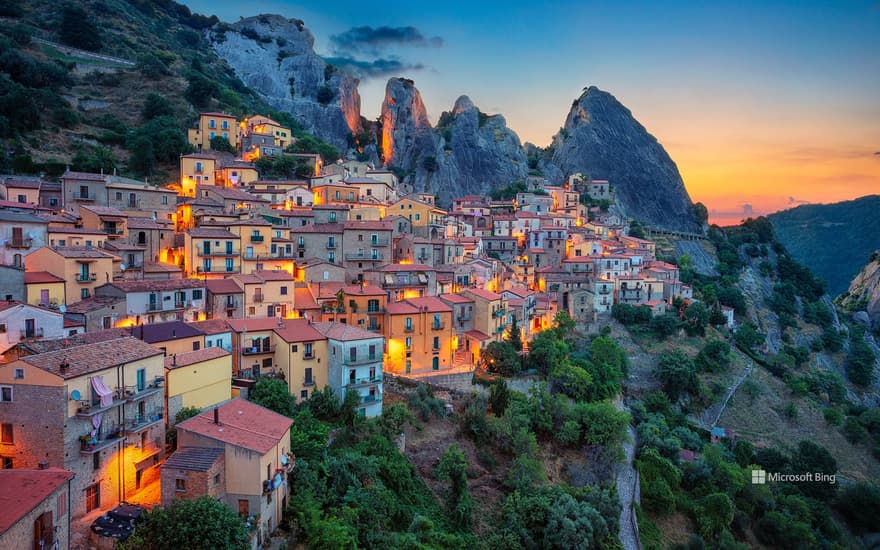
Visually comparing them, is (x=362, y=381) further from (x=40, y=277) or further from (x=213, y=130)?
(x=213, y=130)

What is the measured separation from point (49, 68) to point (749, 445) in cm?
7984

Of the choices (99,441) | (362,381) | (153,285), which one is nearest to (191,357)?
(99,441)

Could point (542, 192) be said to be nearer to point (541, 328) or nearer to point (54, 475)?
point (541, 328)

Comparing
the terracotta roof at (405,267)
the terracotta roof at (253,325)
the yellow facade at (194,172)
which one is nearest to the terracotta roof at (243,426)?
the terracotta roof at (253,325)

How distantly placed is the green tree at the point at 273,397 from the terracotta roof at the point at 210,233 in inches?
557

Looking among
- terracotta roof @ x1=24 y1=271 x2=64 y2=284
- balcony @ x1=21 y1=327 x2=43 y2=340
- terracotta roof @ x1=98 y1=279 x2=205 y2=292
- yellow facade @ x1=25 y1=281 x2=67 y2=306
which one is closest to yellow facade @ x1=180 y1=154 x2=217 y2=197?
terracotta roof @ x1=98 y1=279 x2=205 y2=292

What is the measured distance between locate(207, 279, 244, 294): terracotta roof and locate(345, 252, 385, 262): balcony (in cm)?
1109

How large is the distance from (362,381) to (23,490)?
16.0 m

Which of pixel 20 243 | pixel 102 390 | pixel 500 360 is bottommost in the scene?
pixel 500 360

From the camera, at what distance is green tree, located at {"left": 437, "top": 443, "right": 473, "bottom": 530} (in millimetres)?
23703

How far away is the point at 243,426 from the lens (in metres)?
18.2

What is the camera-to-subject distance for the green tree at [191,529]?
14242mm

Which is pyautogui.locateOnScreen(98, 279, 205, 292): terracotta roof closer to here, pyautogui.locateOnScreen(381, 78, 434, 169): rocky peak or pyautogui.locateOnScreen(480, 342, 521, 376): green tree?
pyautogui.locateOnScreen(480, 342, 521, 376): green tree

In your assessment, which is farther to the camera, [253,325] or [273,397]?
[253,325]
